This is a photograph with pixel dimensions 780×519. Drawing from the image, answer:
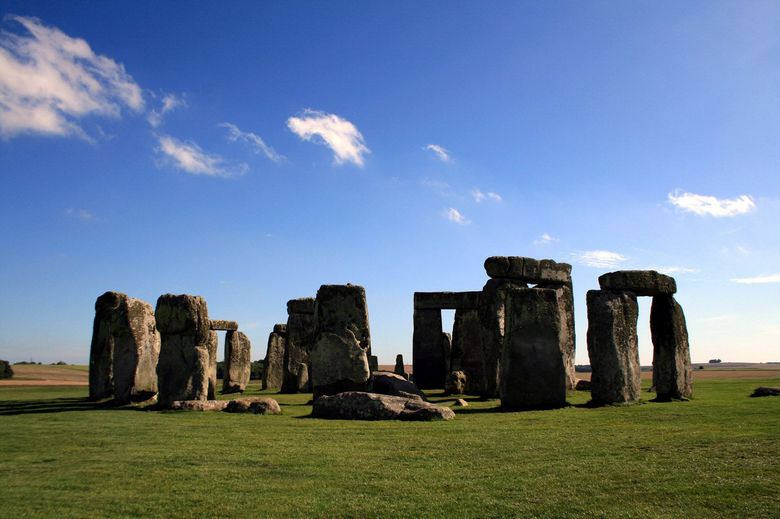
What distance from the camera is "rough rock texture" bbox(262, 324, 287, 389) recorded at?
22.2 m

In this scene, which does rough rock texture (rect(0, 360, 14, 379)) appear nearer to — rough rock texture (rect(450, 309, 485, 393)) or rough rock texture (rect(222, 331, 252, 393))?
rough rock texture (rect(222, 331, 252, 393))

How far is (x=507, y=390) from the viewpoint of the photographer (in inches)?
453

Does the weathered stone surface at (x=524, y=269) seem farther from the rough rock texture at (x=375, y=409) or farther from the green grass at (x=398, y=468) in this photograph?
the green grass at (x=398, y=468)

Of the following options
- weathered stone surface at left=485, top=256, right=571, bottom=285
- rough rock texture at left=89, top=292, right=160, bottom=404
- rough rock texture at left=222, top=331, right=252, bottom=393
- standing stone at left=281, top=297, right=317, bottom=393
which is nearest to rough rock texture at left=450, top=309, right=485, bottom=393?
weathered stone surface at left=485, top=256, right=571, bottom=285

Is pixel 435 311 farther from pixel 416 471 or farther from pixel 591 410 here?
pixel 416 471

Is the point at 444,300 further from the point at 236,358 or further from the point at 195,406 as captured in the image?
the point at 195,406

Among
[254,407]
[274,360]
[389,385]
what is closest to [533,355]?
[389,385]

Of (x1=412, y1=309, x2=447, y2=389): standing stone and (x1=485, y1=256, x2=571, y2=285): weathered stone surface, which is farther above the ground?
(x1=485, y1=256, x2=571, y2=285): weathered stone surface

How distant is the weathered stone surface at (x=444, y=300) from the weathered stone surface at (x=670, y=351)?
8300mm

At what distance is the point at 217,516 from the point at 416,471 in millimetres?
1932

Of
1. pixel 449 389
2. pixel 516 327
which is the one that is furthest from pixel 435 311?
pixel 516 327

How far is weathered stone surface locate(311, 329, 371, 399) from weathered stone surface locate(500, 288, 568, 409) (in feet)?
11.2

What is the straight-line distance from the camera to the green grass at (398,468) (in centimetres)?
469

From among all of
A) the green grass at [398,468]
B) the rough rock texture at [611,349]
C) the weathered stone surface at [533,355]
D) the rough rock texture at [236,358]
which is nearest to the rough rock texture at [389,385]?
the weathered stone surface at [533,355]
